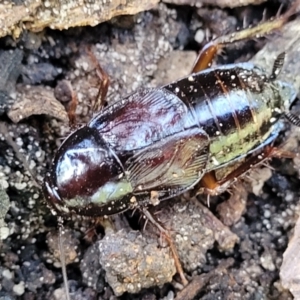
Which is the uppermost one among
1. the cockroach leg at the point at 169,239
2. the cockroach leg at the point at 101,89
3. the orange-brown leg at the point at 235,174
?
the cockroach leg at the point at 101,89

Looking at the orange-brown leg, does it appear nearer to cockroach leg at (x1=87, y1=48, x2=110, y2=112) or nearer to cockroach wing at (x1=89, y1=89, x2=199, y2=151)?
cockroach wing at (x1=89, y1=89, x2=199, y2=151)

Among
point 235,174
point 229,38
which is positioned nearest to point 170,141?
point 235,174

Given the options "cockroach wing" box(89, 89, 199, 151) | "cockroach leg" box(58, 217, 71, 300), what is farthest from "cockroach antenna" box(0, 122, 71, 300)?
"cockroach wing" box(89, 89, 199, 151)

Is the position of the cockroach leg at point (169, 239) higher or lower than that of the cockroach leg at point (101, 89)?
lower

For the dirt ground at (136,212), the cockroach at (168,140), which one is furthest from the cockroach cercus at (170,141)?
the dirt ground at (136,212)

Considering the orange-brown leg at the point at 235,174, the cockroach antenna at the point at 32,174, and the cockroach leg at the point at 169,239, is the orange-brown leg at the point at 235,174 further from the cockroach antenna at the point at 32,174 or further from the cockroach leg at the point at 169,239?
the cockroach antenna at the point at 32,174

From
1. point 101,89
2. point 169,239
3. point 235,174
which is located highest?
point 101,89

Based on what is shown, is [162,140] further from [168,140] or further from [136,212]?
[136,212]
